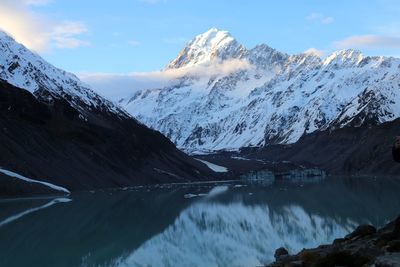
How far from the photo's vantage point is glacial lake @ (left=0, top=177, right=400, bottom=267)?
167 ft

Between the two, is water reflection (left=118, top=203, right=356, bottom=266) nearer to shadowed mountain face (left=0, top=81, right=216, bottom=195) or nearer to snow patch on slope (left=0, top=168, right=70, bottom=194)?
snow patch on slope (left=0, top=168, right=70, bottom=194)

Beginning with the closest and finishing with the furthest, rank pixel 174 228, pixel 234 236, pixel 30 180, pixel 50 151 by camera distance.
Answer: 1. pixel 234 236
2. pixel 174 228
3. pixel 30 180
4. pixel 50 151

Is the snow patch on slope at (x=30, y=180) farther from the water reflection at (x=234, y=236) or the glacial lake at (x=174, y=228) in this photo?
the water reflection at (x=234, y=236)

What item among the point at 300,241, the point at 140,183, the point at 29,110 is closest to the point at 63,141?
the point at 29,110

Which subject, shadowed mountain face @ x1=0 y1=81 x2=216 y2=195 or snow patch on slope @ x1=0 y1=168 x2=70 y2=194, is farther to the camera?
shadowed mountain face @ x1=0 y1=81 x2=216 y2=195

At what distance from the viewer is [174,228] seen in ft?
243

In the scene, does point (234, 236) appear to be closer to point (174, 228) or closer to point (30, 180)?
point (174, 228)

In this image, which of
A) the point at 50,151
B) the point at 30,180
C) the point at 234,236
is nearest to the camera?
the point at 234,236

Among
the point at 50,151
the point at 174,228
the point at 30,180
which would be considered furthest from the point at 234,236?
the point at 50,151

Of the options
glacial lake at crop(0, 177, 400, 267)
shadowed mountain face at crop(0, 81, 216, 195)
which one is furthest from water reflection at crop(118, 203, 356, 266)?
shadowed mountain face at crop(0, 81, 216, 195)

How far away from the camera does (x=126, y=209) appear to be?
9938cm

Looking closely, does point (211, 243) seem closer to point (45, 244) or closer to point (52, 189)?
point (45, 244)

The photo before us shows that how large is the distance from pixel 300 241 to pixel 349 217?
63.1ft

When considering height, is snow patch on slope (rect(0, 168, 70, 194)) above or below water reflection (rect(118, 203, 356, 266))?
above
